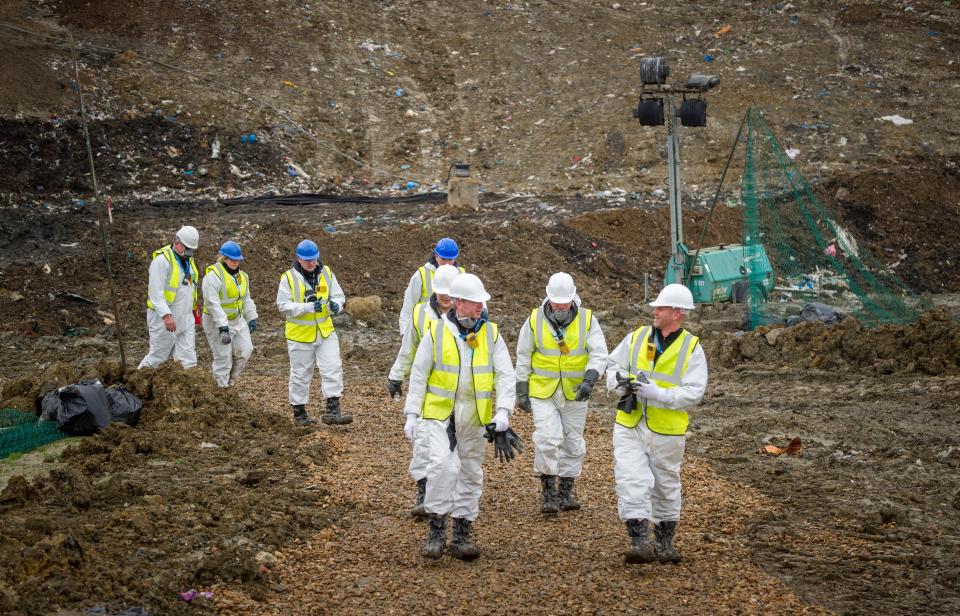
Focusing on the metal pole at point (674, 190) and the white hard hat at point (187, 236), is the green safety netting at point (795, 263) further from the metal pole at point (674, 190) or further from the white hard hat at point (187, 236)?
the white hard hat at point (187, 236)

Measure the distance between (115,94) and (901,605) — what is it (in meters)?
25.1

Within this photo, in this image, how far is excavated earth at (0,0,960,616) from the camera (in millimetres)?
7234

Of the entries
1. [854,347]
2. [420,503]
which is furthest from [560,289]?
[854,347]

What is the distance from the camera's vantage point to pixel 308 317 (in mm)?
11523

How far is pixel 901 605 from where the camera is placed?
6.68 m

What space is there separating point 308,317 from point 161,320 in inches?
83.0

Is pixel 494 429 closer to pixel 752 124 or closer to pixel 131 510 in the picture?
pixel 131 510

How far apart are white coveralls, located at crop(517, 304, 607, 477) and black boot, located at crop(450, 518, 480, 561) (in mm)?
1114

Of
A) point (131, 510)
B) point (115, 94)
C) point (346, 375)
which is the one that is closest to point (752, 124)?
point (346, 375)

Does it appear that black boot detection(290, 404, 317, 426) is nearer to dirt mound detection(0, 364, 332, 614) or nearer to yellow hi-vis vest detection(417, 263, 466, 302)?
dirt mound detection(0, 364, 332, 614)

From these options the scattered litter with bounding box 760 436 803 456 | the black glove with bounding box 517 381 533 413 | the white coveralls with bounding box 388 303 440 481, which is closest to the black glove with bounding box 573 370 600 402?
the black glove with bounding box 517 381 533 413

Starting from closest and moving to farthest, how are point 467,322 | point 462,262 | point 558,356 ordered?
1. point 467,322
2. point 558,356
3. point 462,262

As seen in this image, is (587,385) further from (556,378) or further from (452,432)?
(452,432)

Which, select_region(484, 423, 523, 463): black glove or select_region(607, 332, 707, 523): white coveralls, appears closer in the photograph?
select_region(607, 332, 707, 523): white coveralls
